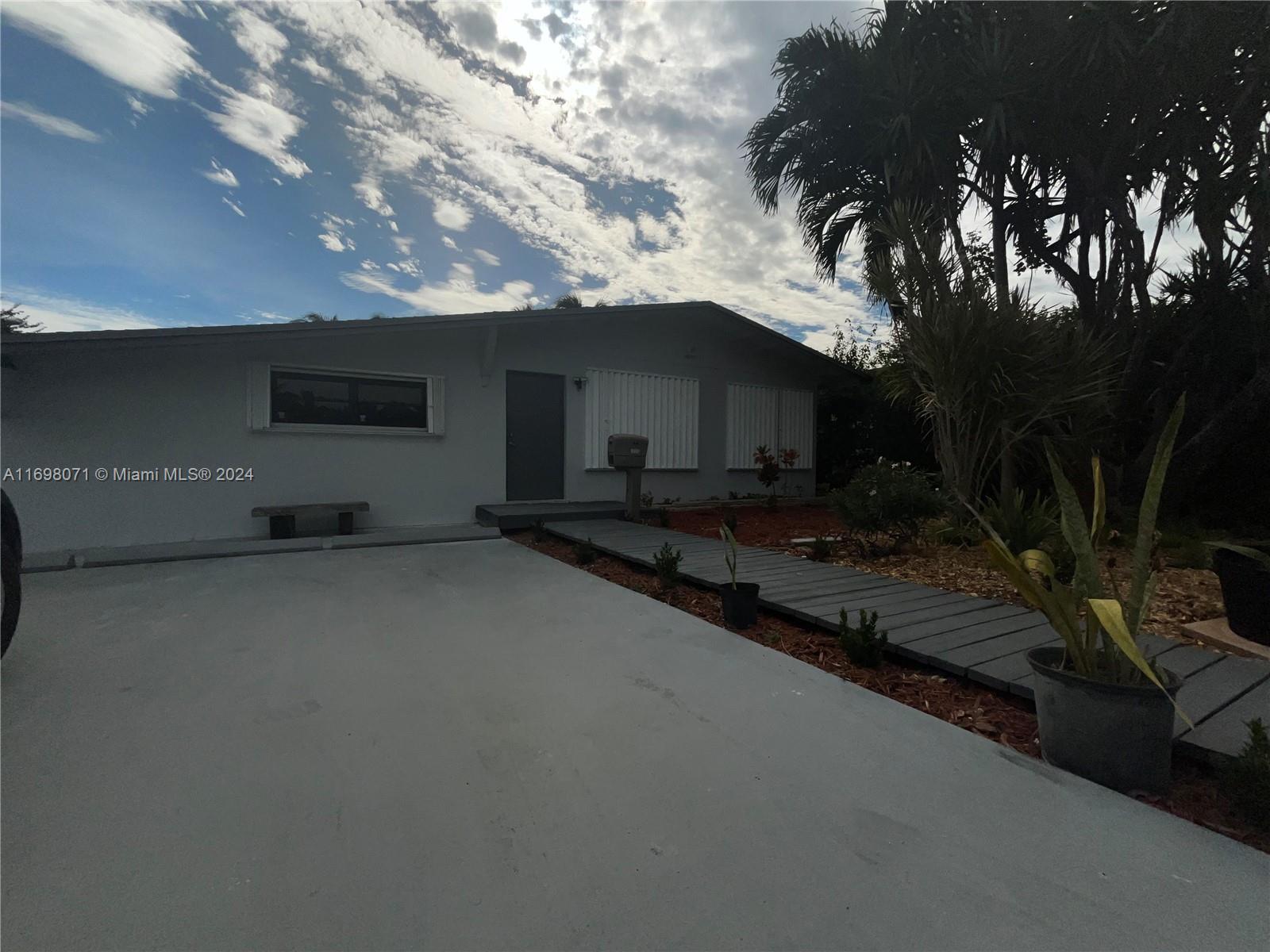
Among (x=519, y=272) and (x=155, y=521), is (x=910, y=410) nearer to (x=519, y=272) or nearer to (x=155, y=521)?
(x=519, y=272)

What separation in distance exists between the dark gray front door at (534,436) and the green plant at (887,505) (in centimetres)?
433

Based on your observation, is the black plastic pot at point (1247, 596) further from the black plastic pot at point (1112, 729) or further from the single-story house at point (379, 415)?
the single-story house at point (379, 415)

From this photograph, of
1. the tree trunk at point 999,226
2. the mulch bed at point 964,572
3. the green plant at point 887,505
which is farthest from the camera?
the tree trunk at point 999,226

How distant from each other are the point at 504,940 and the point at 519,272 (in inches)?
434

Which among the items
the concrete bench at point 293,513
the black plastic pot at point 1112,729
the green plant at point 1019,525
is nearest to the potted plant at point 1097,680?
the black plastic pot at point 1112,729

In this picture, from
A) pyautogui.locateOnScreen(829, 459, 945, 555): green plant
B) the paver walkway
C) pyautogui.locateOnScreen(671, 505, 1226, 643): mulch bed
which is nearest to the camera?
the paver walkway

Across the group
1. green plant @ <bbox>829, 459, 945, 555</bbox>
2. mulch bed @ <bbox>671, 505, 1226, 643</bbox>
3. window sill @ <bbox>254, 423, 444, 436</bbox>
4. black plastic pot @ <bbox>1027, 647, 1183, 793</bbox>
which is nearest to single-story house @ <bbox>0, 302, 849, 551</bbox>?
window sill @ <bbox>254, 423, 444, 436</bbox>

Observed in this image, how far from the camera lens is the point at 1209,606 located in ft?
10.8

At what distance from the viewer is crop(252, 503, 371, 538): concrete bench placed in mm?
6027

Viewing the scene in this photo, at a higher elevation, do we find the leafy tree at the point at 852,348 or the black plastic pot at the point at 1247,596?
the leafy tree at the point at 852,348

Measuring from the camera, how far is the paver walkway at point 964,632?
81.8 inches

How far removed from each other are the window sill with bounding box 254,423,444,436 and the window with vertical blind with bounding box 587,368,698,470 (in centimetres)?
235

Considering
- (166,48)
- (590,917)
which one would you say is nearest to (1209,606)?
(590,917)

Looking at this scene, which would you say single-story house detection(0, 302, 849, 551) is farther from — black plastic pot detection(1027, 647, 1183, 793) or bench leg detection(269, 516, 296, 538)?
black plastic pot detection(1027, 647, 1183, 793)
